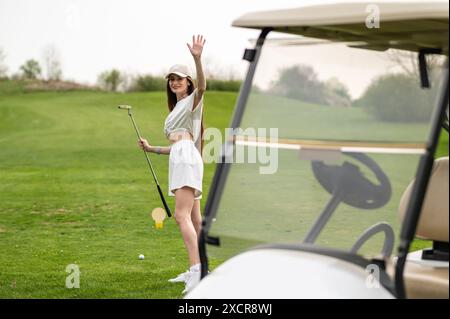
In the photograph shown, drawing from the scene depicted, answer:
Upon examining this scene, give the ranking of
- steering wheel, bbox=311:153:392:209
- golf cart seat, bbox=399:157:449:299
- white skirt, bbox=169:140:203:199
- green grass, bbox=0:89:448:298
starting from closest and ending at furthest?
steering wheel, bbox=311:153:392:209, golf cart seat, bbox=399:157:449:299, white skirt, bbox=169:140:203:199, green grass, bbox=0:89:448:298

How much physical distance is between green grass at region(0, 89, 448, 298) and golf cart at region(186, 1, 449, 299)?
10cm

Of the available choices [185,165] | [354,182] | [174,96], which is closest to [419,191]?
[354,182]

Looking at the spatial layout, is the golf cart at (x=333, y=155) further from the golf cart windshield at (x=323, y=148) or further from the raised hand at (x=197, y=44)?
the raised hand at (x=197, y=44)

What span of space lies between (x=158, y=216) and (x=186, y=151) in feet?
17.6

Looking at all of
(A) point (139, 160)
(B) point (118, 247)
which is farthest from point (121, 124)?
(B) point (118, 247)

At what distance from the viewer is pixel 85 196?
14539 millimetres

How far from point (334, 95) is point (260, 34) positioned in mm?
361

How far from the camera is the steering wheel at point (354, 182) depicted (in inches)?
123

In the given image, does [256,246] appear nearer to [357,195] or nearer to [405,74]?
[357,195]

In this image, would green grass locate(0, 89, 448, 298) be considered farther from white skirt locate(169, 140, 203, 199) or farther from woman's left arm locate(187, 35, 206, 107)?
woman's left arm locate(187, 35, 206, 107)

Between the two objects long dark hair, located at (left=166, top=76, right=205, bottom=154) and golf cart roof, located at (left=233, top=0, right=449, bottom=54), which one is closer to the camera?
golf cart roof, located at (left=233, top=0, right=449, bottom=54)

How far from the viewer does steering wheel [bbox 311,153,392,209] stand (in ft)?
10.2

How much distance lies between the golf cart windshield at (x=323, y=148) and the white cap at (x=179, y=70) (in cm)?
235

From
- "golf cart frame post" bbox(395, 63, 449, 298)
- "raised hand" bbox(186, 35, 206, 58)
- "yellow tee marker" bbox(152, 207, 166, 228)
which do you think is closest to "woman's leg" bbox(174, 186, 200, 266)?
"raised hand" bbox(186, 35, 206, 58)
